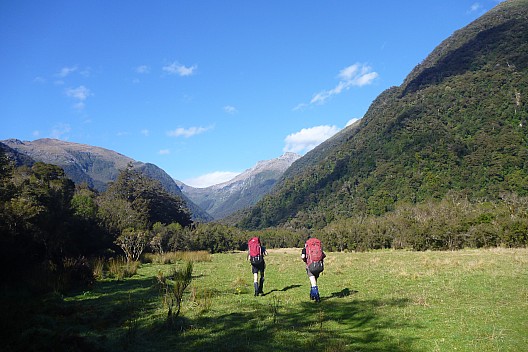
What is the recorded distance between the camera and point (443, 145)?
3994 inches

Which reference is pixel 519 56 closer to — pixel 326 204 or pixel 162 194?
pixel 326 204

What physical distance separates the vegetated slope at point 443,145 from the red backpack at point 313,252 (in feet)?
250

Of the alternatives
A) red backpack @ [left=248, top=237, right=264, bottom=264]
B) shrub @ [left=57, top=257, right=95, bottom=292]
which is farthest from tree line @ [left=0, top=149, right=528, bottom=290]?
red backpack @ [left=248, top=237, right=264, bottom=264]

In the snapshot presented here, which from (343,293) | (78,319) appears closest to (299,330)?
(343,293)

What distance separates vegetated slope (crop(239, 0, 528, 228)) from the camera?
85.2 meters

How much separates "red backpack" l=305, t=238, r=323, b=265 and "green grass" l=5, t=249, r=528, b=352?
1472mm

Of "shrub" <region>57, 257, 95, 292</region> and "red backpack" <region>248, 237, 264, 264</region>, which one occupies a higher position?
"red backpack" <region>248, 237, 264, 264</region>

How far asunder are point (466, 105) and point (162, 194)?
10332 cm

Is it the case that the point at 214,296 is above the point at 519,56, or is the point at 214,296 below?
below

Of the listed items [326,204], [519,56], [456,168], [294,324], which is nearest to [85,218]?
[294,324]

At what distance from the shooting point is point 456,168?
3548 inches

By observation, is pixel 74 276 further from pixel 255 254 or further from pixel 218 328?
pixel 218 328

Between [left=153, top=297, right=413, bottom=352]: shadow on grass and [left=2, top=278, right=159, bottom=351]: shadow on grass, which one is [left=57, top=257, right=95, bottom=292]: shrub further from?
[left=153, top=297, right=413, bottom=352]: shadow on grass

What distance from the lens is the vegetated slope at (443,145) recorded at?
280ft
